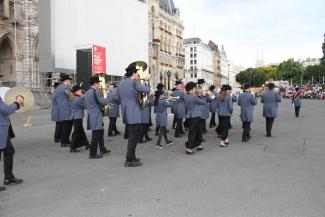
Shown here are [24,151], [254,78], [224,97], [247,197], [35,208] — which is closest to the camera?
[35,208]

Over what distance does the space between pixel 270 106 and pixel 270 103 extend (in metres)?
0.11

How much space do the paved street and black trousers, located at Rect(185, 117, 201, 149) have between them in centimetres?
31

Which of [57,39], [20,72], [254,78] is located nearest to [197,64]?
[254,78]

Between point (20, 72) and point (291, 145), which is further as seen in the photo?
point (20, 72)

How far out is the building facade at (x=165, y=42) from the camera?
68.8 metres

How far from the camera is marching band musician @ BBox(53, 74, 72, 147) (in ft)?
33.1

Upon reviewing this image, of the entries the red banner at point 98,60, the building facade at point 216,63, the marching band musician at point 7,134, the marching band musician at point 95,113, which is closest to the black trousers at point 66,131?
the marching band musician at point 95,113

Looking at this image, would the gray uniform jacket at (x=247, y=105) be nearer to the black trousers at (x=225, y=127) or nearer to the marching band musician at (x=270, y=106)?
the black trousers at (x=225, y=127)

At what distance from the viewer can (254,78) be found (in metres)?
128

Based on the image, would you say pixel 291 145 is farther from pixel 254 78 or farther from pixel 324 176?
pixel 254 78

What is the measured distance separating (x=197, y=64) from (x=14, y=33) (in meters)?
100

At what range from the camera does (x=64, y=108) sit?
1023 cm

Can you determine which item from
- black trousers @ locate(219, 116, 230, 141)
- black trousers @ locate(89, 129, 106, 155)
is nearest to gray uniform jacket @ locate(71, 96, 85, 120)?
black trousers @ locate(89, 129, 106, 155)

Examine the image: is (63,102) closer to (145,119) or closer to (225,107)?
(145,119)
